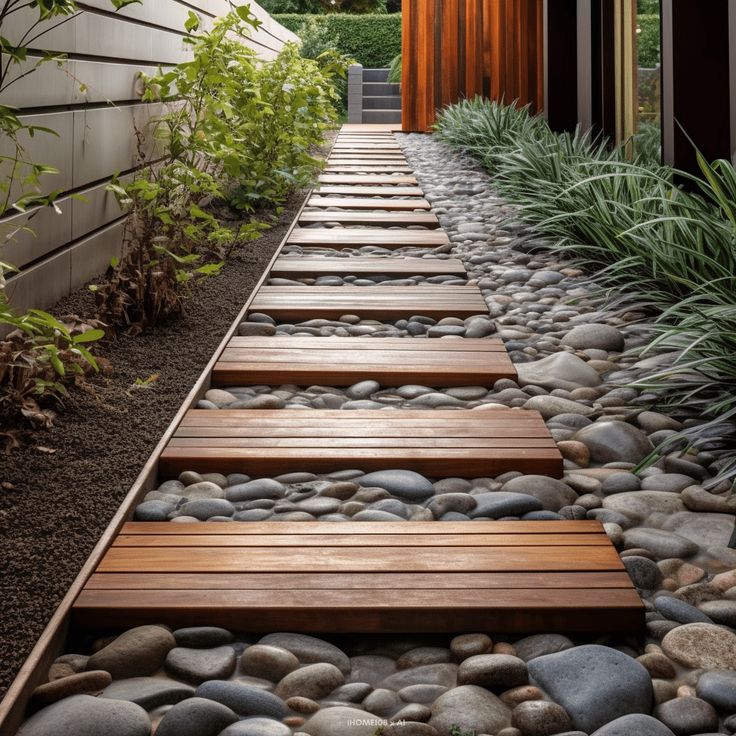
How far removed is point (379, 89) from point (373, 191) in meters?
10.2

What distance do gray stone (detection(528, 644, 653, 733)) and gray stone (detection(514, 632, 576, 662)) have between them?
1.0 inches

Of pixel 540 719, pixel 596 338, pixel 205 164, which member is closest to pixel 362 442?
pixel 540 719

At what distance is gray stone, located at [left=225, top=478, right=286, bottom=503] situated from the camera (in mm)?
1683

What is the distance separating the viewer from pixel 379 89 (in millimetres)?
15133

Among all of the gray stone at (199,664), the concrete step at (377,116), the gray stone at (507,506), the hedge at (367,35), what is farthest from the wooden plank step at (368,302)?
the hedge at (367,35)

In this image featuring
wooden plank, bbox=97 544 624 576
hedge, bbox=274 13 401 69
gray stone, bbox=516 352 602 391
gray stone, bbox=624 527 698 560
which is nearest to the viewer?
wooden plank, bbox=97 544 624 576

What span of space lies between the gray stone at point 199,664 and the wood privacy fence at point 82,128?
1.42 metres

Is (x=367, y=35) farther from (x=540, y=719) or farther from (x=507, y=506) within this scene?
(x=540, y=719)

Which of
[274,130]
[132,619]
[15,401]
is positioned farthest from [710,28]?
[132,619]

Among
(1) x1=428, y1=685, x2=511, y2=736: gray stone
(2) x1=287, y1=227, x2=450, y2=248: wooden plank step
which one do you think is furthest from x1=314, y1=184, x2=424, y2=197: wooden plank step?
(1) x1=428, y1=685, x2=511, y2=736: gray stone

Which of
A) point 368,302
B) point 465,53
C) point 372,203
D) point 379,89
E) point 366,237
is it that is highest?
point 379,89

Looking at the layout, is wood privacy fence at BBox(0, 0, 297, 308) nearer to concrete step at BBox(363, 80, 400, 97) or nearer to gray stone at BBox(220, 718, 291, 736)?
gray stone at BBox(220, 718, 291, 736)

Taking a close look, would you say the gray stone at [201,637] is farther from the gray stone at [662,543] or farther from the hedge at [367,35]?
the hedge at [367,35]

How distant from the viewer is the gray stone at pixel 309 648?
121 cm
